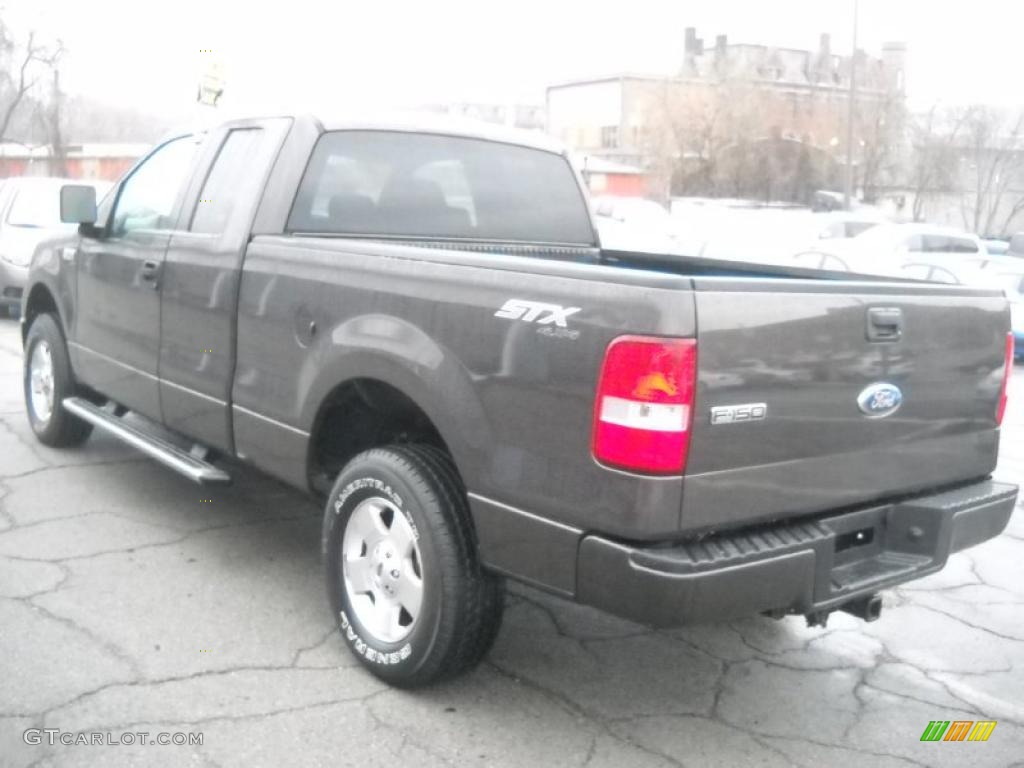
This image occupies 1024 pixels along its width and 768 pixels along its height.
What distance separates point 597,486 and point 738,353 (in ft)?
1.69

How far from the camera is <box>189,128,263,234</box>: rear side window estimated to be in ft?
15.8

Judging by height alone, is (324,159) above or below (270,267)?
above

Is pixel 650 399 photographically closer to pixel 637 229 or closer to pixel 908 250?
pixel 637 229

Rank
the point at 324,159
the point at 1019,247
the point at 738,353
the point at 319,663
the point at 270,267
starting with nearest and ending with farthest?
the point at 738,353
the point at 319,663
the point at 270,267
the point at 324,159
the point at 1019,247

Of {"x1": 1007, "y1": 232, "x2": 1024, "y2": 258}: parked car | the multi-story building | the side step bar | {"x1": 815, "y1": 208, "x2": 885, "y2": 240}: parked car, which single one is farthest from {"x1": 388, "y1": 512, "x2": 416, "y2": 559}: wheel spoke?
the multi-story building

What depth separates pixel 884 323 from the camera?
134 inches

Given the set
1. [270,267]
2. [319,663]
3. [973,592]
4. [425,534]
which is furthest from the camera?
[973,592]

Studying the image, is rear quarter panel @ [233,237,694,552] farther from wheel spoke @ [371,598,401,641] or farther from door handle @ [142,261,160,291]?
door handle @ [142,261,160,291]

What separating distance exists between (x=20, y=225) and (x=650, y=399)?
12474 millimetres

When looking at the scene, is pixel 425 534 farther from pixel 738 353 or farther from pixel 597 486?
pixel 738 353

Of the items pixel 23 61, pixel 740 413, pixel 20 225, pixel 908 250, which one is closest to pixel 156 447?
pixel 740 413

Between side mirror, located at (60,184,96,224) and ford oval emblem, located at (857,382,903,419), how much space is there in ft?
13.2

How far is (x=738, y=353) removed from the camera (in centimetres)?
308

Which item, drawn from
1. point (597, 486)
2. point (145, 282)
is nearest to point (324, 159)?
point (145, 282)
